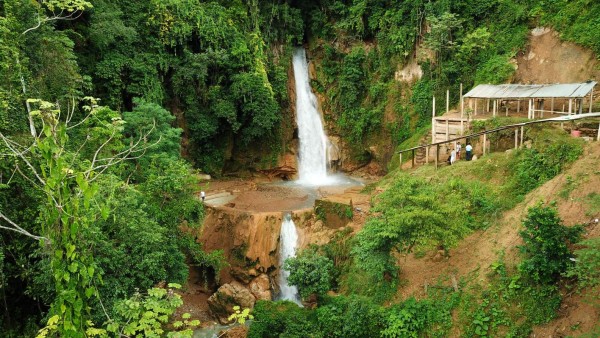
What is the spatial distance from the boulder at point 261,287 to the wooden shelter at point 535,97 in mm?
12350

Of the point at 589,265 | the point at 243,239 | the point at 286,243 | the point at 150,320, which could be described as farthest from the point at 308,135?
the point at 150,320

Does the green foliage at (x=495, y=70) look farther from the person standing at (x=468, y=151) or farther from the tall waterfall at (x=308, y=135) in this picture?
the tall waterfall at (x=308, y=135)

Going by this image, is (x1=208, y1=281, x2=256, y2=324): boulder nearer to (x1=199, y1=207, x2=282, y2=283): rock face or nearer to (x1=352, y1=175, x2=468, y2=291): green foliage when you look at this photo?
(x1=199, y1=207, x2=282, y2=283): rock face

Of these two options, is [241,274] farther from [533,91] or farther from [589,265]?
[533,91]

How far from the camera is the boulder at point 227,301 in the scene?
1750 centimetres

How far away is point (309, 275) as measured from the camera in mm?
15312

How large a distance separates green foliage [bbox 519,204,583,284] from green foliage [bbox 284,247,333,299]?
6277 mm

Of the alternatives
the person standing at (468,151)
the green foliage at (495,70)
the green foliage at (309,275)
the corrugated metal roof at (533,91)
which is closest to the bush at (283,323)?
the green foliage at (309,275)

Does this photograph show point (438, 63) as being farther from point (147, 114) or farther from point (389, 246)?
point (147, 114)

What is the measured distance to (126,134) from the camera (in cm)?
1916

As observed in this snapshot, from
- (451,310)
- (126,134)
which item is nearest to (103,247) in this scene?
(126,134)

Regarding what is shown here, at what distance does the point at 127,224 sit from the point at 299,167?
1629 centimetres

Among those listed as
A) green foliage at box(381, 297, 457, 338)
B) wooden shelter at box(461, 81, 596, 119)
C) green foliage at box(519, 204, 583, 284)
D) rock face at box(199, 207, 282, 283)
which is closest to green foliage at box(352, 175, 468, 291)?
green foliage at box(381, 297, 457, 338)

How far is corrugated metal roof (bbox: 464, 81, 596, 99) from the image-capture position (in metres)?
18.0
